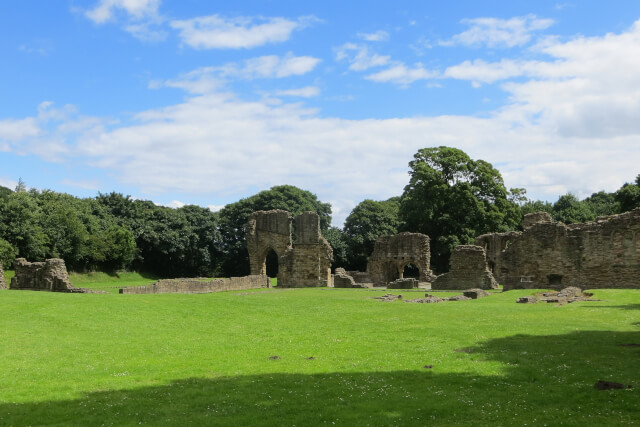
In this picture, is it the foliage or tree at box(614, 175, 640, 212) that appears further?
tree at box(614, 175, 640, 212)

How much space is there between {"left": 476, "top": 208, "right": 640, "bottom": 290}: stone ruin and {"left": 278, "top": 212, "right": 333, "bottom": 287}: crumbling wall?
46.1ft

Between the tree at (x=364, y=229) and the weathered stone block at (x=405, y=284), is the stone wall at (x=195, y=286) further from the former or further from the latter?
the tree at (x=364, y=229)

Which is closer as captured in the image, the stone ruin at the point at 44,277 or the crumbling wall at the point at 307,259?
the stone ruin at the point at 44,277

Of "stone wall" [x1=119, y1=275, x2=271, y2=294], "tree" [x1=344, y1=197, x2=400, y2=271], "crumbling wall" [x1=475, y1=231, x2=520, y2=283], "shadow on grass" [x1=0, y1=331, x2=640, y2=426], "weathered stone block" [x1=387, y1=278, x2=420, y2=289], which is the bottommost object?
"shadow on grass" [x1=0, y1=331, x2=640, y2=426]

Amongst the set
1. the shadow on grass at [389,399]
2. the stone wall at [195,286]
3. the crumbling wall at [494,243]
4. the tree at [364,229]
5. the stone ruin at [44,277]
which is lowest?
the shadow on grass at [389,399]

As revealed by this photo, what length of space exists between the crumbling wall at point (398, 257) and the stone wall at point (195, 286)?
11673 millimetres

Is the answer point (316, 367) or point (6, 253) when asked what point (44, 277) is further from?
point (316, 367)

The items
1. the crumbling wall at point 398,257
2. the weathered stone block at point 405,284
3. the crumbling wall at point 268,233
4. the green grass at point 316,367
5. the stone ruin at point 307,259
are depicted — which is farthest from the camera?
→ the crumbling wall at point 268,233

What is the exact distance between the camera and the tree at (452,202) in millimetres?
53125

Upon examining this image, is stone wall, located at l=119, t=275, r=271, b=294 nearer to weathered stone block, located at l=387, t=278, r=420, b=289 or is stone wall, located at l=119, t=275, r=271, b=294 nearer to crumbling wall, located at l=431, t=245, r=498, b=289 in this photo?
weathered stone block, located at l=387, t=278, r=420, b=289

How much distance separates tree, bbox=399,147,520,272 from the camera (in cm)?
5312

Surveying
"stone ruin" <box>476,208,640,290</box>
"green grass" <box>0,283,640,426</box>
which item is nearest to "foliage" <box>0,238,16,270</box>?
"green grass" <box>0,283,640,426</box>

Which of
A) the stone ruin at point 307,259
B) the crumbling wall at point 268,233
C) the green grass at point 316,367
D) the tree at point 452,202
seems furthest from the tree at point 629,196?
the green grass at point 316,367

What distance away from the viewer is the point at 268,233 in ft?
168
